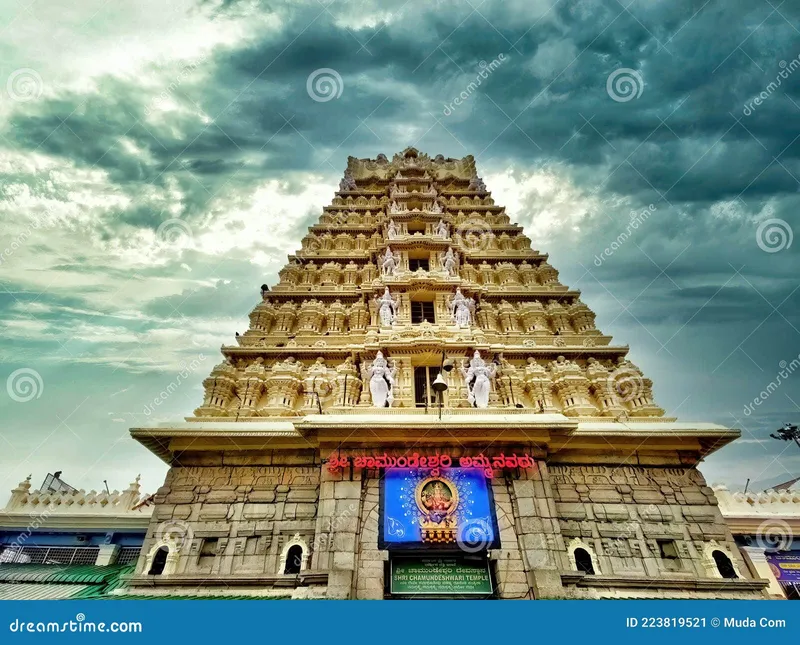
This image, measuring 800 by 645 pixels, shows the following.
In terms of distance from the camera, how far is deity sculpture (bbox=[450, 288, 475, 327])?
1588cm

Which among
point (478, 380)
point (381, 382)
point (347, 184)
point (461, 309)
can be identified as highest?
point (347, 184)

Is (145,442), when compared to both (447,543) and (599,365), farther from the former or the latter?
(599,365)

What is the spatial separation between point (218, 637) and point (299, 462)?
4.65m


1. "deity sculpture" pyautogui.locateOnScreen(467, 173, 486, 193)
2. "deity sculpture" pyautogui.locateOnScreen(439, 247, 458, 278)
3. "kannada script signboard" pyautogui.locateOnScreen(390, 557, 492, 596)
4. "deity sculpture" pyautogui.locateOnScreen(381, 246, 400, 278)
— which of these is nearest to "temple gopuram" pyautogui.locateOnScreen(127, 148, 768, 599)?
"kannada script signboard" pyautogui.locateOnScreen(390, 557, 492, 596)

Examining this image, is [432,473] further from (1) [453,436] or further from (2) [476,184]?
(2) [476,184]

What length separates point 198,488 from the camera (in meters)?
11.0

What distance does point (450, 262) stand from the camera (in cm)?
1802

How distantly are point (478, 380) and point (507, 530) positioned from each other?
4.90 metres

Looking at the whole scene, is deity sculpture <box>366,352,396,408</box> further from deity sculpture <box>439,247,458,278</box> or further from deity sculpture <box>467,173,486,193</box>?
deity sculpture <box>467,173,486,193</box>

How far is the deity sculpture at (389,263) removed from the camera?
17.7m

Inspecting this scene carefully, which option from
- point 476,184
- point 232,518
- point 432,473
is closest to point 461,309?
point 432,473

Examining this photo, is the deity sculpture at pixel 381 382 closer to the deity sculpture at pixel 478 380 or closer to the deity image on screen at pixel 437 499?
the deity sculpture at pixel 478 380

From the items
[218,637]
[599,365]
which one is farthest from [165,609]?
[599,365]

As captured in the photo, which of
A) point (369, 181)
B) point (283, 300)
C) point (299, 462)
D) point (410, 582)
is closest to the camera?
point (410, 582)
